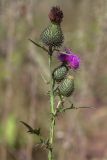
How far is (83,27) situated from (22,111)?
1.45 m

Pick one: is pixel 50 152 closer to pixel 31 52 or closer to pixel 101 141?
pixel 31 52

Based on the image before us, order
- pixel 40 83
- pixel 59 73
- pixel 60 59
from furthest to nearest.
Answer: pixel 40 83 → pixel 60 59 → pixel 59 73

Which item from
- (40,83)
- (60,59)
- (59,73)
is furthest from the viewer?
(40,83)

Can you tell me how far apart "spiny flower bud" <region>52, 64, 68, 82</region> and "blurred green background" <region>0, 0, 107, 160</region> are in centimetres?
119

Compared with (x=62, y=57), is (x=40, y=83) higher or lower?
higher

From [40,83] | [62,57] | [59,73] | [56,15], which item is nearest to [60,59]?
[62,57]

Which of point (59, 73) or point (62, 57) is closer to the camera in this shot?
point (59, 73)

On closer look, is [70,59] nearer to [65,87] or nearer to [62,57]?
[62,57]

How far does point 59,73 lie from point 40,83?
5134 mm

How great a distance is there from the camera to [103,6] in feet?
18.1

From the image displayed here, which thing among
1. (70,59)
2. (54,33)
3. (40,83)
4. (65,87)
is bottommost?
(65,87)

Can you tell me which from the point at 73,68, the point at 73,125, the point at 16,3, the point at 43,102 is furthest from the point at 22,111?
the point at 73,68

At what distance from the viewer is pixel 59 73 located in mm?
3105

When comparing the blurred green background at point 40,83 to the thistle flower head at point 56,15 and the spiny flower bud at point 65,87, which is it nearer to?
the spiny flower bud at point 65,87
